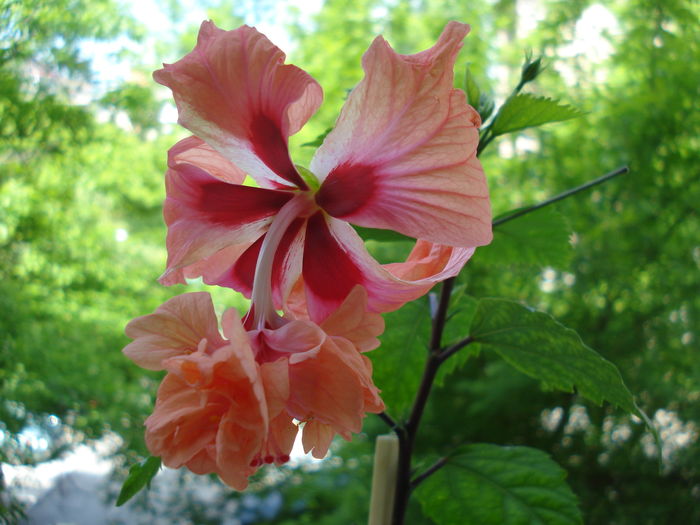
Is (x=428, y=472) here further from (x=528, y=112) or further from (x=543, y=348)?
(x=528, y=112)

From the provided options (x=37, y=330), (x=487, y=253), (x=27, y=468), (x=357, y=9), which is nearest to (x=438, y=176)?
(x=487, y=253)

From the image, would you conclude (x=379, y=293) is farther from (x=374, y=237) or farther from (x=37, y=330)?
(x=37, y=330)

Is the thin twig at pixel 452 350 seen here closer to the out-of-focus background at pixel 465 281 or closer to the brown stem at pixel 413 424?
the brown stem at pixel 413 424

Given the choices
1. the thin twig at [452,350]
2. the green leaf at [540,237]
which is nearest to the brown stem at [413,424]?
the thin twig at [452,350]

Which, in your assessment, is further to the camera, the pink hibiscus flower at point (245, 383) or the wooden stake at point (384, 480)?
the wooden stake at point (384, 480)

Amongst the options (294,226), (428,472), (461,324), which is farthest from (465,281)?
(294,226)

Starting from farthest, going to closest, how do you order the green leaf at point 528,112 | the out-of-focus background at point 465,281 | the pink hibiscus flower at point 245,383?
1. the out-of-focus background at point 465,281
2. the green leaf at point 528,112
3. the pink hibiscus flower at point 245,383
